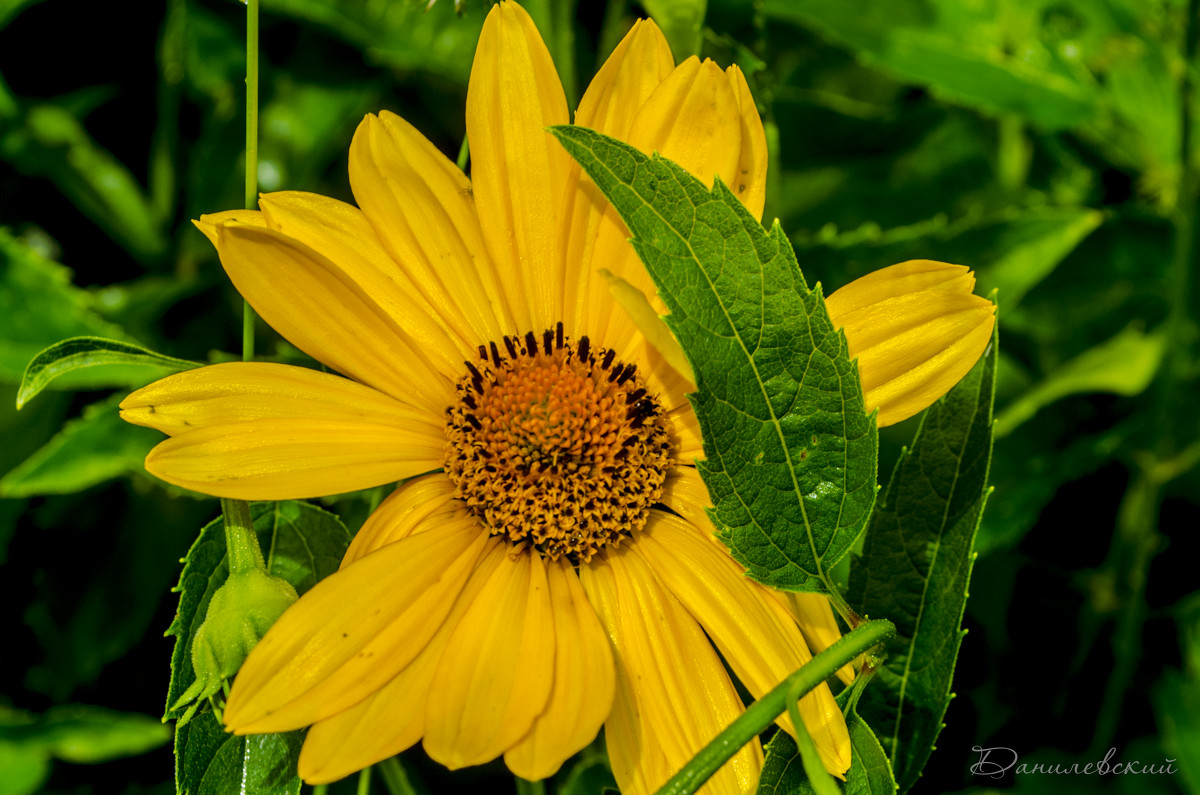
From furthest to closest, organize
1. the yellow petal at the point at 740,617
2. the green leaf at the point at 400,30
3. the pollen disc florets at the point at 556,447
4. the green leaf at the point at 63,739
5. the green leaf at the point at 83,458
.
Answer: the green leaf at the point at 400,30 → the green leaf at the point at 63,739 → the green leaf at the point at 83,458 → the pollen disc florets at the point at 556,447 → the yellow petal at the point at 740,617

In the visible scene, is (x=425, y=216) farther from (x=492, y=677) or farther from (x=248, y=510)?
(x=492, y=677)

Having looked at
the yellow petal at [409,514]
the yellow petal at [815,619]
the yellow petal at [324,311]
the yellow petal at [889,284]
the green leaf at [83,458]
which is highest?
the green leaf at [83,458]

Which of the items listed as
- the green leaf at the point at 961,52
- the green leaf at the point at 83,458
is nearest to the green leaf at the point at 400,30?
the green leaf at the point at 961,52

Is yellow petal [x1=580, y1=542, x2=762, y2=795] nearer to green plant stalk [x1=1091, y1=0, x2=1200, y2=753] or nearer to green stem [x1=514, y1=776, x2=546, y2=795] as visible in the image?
green stem [x1=514, y1=776, x2=546, y2=795]

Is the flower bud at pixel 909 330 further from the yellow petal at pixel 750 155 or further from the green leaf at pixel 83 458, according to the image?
the green leaf at pixel 83 458

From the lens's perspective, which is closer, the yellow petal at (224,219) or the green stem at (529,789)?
the yellow petal at (224,219)

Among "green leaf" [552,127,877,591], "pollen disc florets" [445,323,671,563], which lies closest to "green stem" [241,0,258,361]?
"pollen disc florets" [445,323,671,563]

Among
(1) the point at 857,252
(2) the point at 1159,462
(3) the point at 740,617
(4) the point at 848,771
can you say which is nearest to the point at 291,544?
(3) the point at 740,617

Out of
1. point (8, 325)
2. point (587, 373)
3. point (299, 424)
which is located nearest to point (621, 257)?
Answer: point (587, 373)
